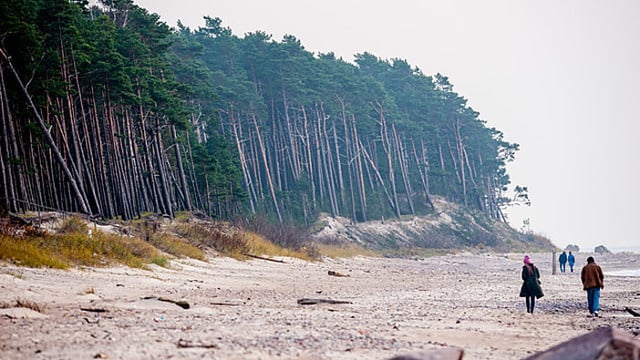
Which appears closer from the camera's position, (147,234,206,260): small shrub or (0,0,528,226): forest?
(147,234,206,260): small shrub

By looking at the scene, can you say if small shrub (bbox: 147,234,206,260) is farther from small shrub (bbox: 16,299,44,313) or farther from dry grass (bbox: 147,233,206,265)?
small shrub (bbox: 16,299,44,313)

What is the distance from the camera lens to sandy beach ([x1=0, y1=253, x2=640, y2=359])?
7793mm

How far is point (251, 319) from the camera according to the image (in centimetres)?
1095

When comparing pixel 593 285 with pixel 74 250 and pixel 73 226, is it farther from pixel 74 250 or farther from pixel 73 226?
pixel 73 226

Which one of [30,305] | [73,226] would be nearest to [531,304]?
[30,305]

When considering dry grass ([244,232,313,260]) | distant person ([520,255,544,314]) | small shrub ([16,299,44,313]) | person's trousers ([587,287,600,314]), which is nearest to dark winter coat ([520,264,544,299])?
distant person ([520,255,544,314])

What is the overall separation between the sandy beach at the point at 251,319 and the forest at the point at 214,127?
24.1ft

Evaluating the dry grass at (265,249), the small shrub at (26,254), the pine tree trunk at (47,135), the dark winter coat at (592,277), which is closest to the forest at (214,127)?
the pine tree trunk at (47,135)

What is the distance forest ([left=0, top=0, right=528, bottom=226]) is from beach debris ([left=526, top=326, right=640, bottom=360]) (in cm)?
1800

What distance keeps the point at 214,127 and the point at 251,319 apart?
43301 mm

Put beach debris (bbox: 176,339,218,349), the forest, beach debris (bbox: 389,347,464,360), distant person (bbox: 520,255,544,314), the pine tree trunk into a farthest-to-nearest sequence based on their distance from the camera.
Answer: the forest < the pine tree trunk < distant person (bbox: 520,255,544,314) < beach debris (bbox: 176,339,218,349) < beach debris (bbox: 389,347,464,360)

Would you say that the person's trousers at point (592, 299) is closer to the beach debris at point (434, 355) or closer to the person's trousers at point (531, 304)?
the person's trousers at point (531, 304)

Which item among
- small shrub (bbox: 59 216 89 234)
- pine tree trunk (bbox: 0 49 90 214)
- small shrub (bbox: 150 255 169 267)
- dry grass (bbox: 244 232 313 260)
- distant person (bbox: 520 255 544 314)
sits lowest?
distant person (bbox: 520 255 544 314)

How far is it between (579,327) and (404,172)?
6333cm
